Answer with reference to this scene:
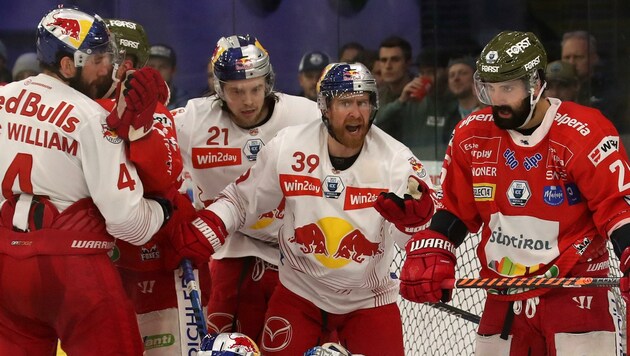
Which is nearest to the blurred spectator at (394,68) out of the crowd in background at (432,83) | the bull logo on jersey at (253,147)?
the crowd in background at (432,83)

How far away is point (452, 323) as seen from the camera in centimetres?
473

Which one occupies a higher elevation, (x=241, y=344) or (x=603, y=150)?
(x=603, y=150)

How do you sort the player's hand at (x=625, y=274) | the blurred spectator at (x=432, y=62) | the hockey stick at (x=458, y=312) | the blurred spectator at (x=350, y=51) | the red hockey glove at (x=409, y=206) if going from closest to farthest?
the player's hand at (x=625, y=274), the red hockey glove at (x=409, y=206), the hockey stick at (x=458, y=312), the blurred spectator at (x=432, y=62), the blurred spectator at (x=350, y=51)

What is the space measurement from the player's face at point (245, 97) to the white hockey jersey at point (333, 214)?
0.66 feet

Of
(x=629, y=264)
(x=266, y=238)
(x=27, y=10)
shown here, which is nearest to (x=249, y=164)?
(x=266, y=238)

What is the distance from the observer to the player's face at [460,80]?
6219mm

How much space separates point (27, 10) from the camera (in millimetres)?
6824

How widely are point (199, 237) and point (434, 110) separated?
2.69 meters

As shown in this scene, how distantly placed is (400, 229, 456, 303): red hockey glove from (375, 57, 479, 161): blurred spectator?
2474 millimetres

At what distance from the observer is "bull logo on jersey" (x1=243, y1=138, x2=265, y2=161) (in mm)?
4199

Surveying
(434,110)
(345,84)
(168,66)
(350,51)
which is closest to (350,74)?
(345,84)

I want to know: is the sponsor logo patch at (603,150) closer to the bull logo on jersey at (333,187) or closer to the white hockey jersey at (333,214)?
the white hockey jersey at (333,214)

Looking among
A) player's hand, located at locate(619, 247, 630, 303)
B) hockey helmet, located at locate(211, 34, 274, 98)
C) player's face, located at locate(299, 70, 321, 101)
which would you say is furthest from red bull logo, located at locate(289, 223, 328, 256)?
player's face, located at locate(299, 70, 321, 101)

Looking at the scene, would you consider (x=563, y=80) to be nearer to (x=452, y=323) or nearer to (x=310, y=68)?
(x=310, y=68)
